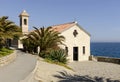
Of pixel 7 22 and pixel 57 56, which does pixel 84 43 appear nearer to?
pixel 57 56

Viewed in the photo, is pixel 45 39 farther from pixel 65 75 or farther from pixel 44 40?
pixel 65 75

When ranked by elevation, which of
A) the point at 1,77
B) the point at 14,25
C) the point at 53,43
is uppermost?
the point at 14,25

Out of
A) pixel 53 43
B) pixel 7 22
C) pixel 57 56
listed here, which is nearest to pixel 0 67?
pixel 7 22

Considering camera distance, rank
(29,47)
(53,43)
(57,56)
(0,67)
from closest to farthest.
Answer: (0,67) < (57,56) < (53,43) < (29,47)

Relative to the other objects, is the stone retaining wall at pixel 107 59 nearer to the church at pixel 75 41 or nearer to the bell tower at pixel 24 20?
the church at pixel 75 41

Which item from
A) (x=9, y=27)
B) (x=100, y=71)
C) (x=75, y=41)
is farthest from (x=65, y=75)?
(x=75, y=41)

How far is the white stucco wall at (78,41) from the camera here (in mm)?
33438

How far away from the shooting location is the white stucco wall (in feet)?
110

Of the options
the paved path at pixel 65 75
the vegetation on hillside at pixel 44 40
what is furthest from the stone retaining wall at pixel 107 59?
the paved path at pixel 65 75

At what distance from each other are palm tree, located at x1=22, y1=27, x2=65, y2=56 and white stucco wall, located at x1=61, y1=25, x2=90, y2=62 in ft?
11.8

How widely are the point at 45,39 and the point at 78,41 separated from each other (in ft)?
24.4

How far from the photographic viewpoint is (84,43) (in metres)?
35.7

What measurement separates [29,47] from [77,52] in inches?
299

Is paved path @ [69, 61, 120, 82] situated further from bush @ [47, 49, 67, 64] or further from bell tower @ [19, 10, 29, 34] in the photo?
bell tower @ [19, 10, 29, 34]
